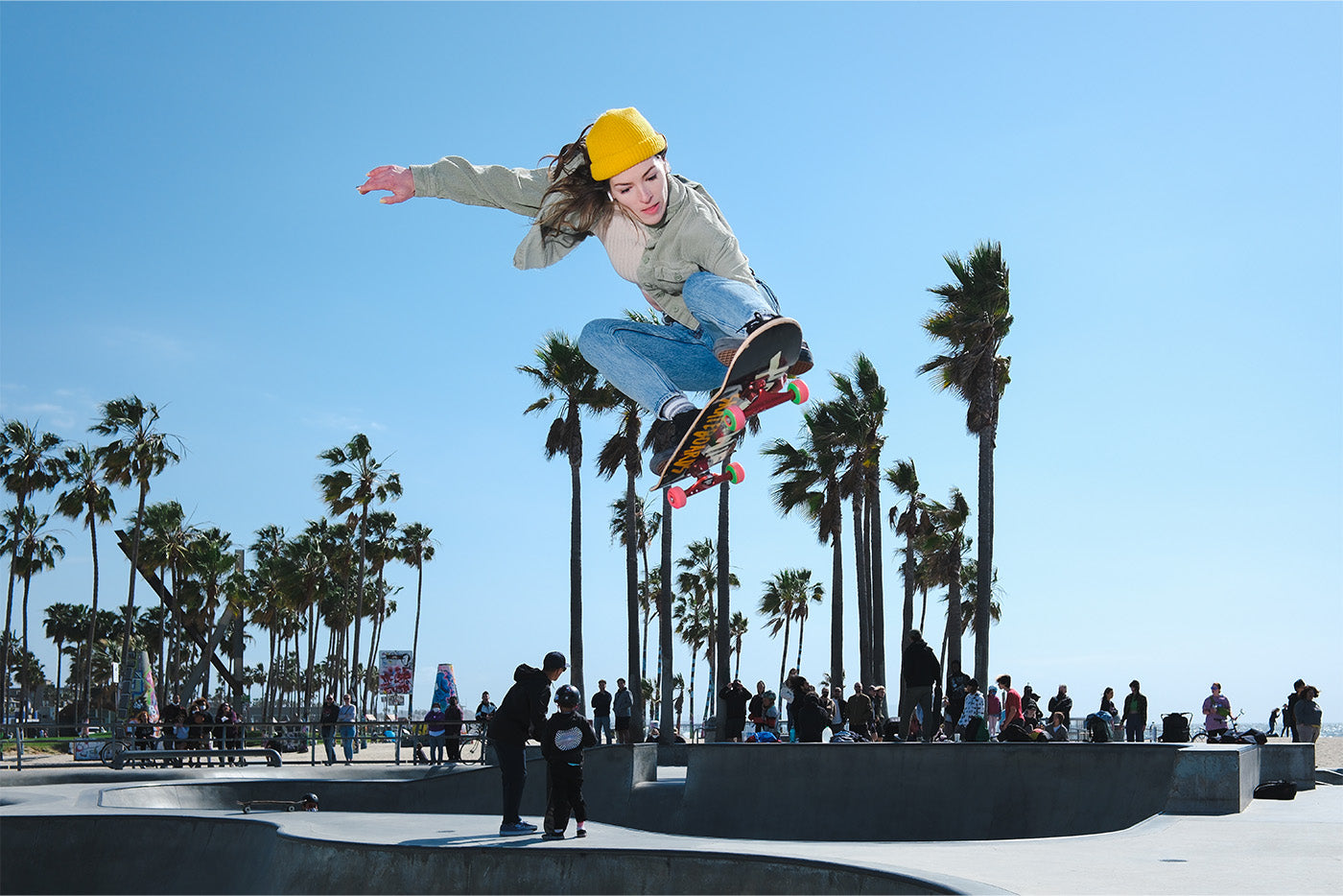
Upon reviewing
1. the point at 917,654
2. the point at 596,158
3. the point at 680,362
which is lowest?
the point at 917,654

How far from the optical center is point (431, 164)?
762cm

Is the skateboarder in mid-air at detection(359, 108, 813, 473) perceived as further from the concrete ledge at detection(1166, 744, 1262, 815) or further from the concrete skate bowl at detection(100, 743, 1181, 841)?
the concrete skate bowl at detection(100, 743, 1181, 841)

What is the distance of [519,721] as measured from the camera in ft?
26.6

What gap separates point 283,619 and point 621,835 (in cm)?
7866

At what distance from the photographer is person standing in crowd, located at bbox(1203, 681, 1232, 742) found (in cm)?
1886

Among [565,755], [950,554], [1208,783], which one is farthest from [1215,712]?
[950,554]

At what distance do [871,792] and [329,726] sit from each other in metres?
11.3

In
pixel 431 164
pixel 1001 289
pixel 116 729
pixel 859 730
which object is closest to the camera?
pixel 431 164

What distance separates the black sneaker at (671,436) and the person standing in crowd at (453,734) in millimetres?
13692

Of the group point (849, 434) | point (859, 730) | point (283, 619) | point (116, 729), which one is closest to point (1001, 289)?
point (849, 434)

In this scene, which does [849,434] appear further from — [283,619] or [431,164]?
[283,619]

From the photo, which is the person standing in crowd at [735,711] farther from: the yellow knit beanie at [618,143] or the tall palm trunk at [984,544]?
the yellow knit beanie at [618,143]

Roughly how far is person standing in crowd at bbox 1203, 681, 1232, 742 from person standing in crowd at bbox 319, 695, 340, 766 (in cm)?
1477

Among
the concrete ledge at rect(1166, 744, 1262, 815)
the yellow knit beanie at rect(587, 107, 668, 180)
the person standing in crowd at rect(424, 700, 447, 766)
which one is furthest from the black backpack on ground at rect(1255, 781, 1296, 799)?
the person standing in crowd at rect(424, 700, 447, 766)
